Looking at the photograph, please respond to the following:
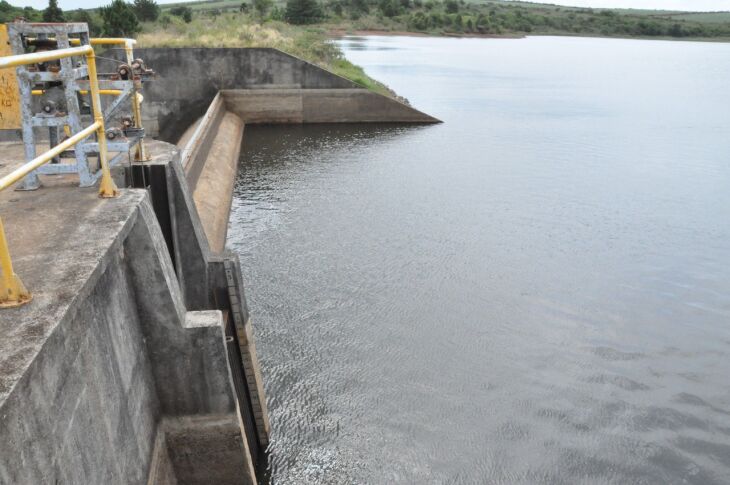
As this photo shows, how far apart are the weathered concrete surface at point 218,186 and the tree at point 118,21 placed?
10.8m

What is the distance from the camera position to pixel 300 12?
57.8 metres

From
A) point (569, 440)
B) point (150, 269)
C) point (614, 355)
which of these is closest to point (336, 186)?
point (614, 355)

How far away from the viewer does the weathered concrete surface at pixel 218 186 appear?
33.1 feet

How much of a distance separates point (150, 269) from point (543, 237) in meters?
8.90

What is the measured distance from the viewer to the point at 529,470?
6102 millimetres

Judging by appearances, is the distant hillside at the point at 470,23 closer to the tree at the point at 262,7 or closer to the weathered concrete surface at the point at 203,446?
the tree at the point at 262,7

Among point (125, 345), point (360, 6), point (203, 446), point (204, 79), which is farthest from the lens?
point (360, 6)

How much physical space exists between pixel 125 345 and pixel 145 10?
32458 millimetres

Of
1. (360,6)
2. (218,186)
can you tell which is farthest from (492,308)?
(360,6)

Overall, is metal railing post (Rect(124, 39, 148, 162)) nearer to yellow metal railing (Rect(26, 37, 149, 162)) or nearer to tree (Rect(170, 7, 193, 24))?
yellow metal railing (Rect(26, 37, 149, 162))

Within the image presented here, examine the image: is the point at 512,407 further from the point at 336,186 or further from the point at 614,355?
the point at 336,186

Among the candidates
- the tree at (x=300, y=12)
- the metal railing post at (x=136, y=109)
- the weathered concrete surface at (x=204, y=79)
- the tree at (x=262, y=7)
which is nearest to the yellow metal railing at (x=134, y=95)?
the metal railing post at (x=136, y=109)

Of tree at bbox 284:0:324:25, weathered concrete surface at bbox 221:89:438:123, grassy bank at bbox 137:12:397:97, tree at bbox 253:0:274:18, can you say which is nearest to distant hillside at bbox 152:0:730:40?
tree at bbox 284:0:324:25

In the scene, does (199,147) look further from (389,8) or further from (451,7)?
(451,7)
